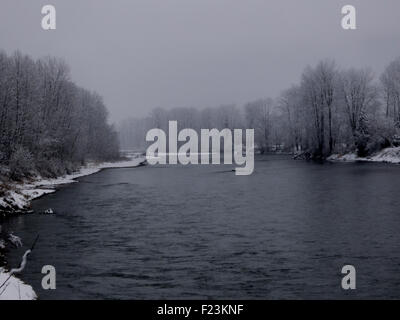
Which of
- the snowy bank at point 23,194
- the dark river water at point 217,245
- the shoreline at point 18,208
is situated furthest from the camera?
the snowy bank at point 23,194

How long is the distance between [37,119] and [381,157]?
1964 inches

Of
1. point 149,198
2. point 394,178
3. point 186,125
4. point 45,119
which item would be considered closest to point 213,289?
point 149,198

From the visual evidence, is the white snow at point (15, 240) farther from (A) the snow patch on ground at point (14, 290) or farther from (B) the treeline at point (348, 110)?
(B) the treeline at point (348, 110)

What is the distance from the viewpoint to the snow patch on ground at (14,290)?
1058 cm

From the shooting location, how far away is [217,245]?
16469 mm

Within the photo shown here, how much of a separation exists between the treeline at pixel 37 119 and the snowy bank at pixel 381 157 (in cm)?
4365

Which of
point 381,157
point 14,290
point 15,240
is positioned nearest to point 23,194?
point 15,240

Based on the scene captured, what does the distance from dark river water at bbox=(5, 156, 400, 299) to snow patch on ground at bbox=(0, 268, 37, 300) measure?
43 cm

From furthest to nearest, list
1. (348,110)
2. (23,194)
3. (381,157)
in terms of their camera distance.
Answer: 1. (348,110)
2. (381,157)
3. (23,194)

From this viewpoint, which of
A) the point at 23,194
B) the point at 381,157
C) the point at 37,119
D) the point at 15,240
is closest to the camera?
the point at 15,240

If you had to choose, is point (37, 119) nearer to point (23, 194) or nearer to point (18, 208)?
point (23, 194)

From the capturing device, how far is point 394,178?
3847 centimetres

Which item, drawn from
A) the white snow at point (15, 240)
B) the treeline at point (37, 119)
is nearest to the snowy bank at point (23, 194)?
the treeline at point (37, 119)

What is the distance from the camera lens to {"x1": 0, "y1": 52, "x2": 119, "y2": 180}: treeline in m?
42.5
